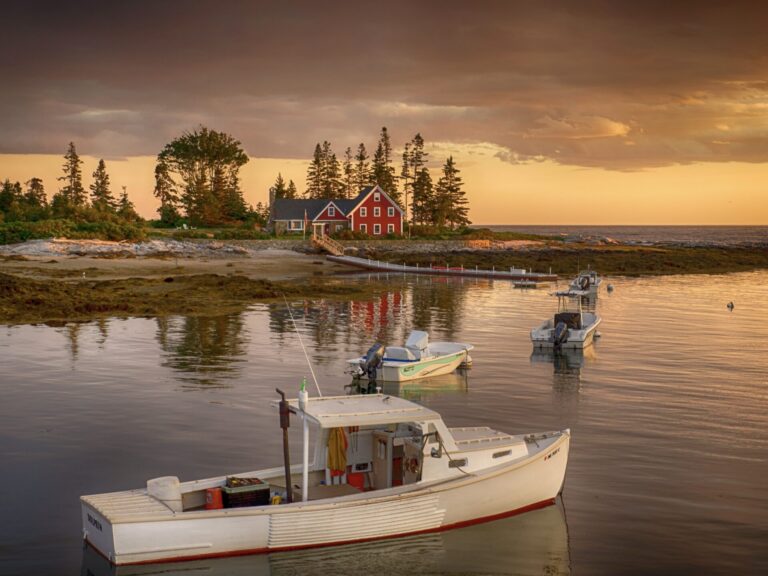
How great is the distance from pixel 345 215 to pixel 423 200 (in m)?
31.6

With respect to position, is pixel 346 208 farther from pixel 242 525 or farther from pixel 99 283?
pixel 242 525

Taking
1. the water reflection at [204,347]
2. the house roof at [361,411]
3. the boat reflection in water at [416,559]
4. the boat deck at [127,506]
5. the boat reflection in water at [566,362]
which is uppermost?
the house roof at [361,411]

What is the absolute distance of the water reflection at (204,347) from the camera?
118 ft

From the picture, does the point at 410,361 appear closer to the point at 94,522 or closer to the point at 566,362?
the point at 566,362

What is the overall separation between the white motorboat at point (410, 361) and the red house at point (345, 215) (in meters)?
102

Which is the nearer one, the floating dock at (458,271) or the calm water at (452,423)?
the calm water at (452,423)

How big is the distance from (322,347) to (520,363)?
34.4 feet

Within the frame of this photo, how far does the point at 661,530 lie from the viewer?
747 inches

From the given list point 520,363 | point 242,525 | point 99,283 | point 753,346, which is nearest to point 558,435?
point 242,525

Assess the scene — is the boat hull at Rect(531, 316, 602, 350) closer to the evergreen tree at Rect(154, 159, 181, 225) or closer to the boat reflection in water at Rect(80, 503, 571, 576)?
the boat reflection in water at Rect(80, 503, 571, 576)

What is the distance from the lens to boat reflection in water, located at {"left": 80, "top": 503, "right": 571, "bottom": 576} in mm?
16422

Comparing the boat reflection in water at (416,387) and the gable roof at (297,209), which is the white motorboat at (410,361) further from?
the gable roof at (297,209)

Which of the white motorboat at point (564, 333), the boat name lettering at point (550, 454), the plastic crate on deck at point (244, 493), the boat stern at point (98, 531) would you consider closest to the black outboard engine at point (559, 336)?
the white motorboat at point (564, 333)

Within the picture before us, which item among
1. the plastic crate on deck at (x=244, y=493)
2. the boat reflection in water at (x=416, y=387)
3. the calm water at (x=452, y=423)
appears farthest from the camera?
the boat reflection in water at (x=416, y=387)
